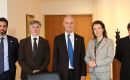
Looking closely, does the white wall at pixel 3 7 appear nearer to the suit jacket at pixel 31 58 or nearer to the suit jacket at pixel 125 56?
the suit jacket at pixel 31 58

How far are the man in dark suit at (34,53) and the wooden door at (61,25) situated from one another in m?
5.07

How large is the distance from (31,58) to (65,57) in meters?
0.49

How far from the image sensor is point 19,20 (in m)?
5.41

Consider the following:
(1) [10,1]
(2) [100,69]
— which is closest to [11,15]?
(1) [10,1]

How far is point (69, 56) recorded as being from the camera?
3811 millimetres

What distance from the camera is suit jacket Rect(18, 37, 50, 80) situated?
372cm

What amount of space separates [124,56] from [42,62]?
119 centimetres

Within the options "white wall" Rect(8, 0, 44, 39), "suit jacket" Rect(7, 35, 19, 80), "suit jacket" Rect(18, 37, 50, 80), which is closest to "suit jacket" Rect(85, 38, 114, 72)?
"suit jacket" Rect(18, 37, 50, 80)

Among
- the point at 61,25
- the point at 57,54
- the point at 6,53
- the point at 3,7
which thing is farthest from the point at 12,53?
the point at 61,25

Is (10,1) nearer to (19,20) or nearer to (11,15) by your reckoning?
(11,15)

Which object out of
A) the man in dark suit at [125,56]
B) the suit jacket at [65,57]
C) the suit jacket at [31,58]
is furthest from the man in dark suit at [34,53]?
the man in dark suit at [125,56]

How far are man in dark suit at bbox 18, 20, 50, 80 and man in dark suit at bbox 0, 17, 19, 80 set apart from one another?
17 cm

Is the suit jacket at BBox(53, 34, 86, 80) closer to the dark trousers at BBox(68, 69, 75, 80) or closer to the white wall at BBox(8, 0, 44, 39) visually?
the dark trousers at BBox(68, 69, 75, 80)

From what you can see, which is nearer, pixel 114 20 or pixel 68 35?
pixel 68 35
